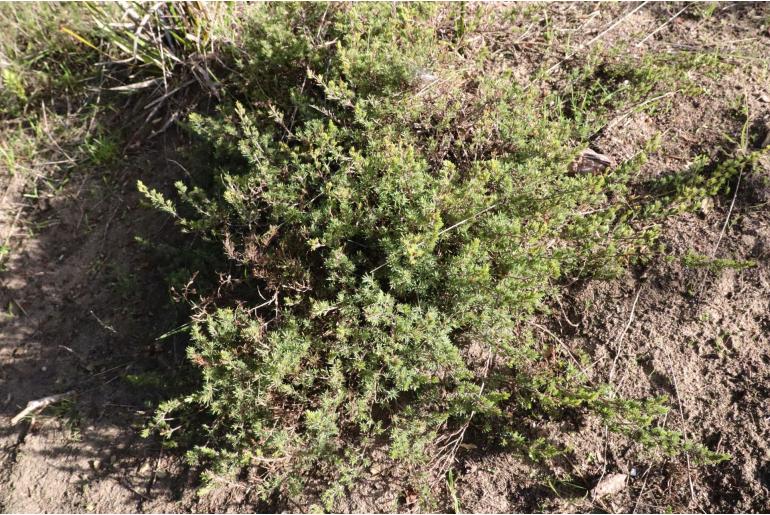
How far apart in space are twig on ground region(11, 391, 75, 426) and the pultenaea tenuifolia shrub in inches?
36.3

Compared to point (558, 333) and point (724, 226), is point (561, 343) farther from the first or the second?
point (724, 226)

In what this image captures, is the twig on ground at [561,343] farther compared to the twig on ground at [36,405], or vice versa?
the twig on ground at [36,405]

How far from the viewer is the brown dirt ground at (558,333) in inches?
116

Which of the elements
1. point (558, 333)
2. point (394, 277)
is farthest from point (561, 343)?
point (394, 277)

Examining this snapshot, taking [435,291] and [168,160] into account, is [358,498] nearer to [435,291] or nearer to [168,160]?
[435,291]

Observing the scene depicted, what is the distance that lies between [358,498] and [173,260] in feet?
7.01

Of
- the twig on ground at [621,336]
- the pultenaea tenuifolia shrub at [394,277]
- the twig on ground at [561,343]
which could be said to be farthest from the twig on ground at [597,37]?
the twig on ground at [561,343]

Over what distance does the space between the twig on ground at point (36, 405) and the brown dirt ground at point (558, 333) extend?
0.08 metres

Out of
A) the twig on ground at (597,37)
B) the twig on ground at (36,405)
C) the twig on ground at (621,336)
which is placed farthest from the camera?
the twig on ground at (597,37)

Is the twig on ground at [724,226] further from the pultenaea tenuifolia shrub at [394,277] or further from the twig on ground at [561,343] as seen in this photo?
the twig on ground at [561,343]

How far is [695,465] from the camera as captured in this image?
9.29ft

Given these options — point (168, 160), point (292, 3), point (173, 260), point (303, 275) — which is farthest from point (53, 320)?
point (292, 3)

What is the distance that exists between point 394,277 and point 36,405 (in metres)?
2.67

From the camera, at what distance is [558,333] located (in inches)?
130
